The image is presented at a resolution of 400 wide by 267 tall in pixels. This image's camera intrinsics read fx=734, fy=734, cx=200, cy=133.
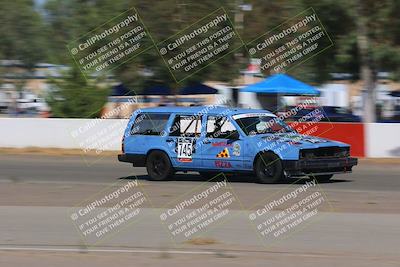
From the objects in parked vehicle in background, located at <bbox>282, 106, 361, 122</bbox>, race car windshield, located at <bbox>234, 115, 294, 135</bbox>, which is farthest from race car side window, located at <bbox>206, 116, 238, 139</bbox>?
parked vehicle in background, located at <bbox>282, 106, 361, 122</bbox>

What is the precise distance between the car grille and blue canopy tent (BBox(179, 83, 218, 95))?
20088mm

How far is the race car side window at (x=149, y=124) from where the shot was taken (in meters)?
16.1

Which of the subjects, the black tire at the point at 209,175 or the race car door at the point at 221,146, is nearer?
the race car door at the point at 221,146

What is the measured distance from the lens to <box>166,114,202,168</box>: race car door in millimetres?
15578

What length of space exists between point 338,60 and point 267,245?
21525 mm

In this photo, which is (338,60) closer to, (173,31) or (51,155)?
(173,31)

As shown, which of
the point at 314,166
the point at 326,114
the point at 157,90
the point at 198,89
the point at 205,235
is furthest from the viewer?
the point at 157,90

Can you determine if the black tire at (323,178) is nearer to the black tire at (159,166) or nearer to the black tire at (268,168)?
the black tire at (268,168)

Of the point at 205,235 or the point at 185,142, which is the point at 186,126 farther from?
the point at 205,235

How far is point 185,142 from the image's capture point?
15672mm

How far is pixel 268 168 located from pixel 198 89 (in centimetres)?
2103

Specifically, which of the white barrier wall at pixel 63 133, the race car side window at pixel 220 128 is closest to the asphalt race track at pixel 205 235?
the race car side window at pixel 220 128

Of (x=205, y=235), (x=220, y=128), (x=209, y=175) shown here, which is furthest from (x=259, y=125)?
(x=205, y=235)

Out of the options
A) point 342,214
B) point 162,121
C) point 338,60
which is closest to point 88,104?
point 338,60
